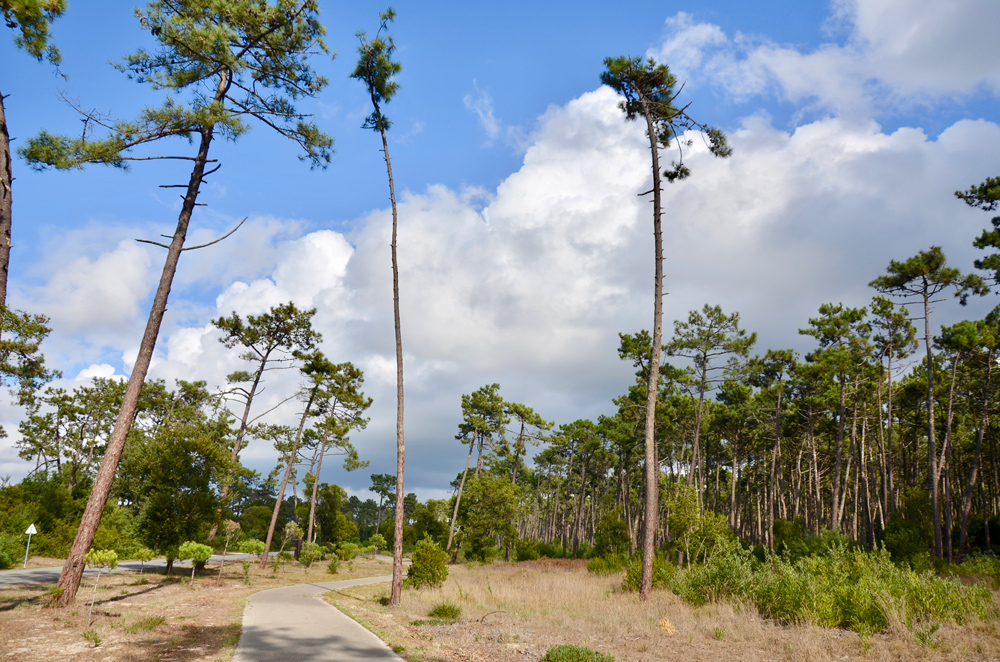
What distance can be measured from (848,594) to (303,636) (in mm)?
9177

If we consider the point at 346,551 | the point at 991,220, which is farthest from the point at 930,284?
the point at 346,551

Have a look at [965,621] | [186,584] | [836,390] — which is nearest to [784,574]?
[965,621]

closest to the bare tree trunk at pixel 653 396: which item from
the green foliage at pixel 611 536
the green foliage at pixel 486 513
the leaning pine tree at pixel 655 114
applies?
the leaning pine tree at pixel 655 114

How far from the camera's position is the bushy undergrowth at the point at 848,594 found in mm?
8539

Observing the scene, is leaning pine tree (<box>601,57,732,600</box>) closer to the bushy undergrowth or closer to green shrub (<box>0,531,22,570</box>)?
the bushy undergrowth

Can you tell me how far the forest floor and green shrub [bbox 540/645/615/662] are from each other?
4.18 metres

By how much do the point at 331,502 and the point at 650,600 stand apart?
28457 mm

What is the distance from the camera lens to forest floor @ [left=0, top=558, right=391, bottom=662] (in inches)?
281

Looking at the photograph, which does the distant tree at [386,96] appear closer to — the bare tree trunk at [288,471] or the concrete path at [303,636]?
the concrete path at [303,636]

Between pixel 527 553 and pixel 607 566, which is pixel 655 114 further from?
pixel 527 553

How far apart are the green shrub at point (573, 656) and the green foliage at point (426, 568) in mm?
10084

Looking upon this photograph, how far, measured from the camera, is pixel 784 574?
34.4 ft

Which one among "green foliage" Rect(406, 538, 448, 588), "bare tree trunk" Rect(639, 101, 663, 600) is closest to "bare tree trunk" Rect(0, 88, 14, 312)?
"green foliage" Rect(406, 538, 448, 588)

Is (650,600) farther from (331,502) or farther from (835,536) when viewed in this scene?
(331,502)
